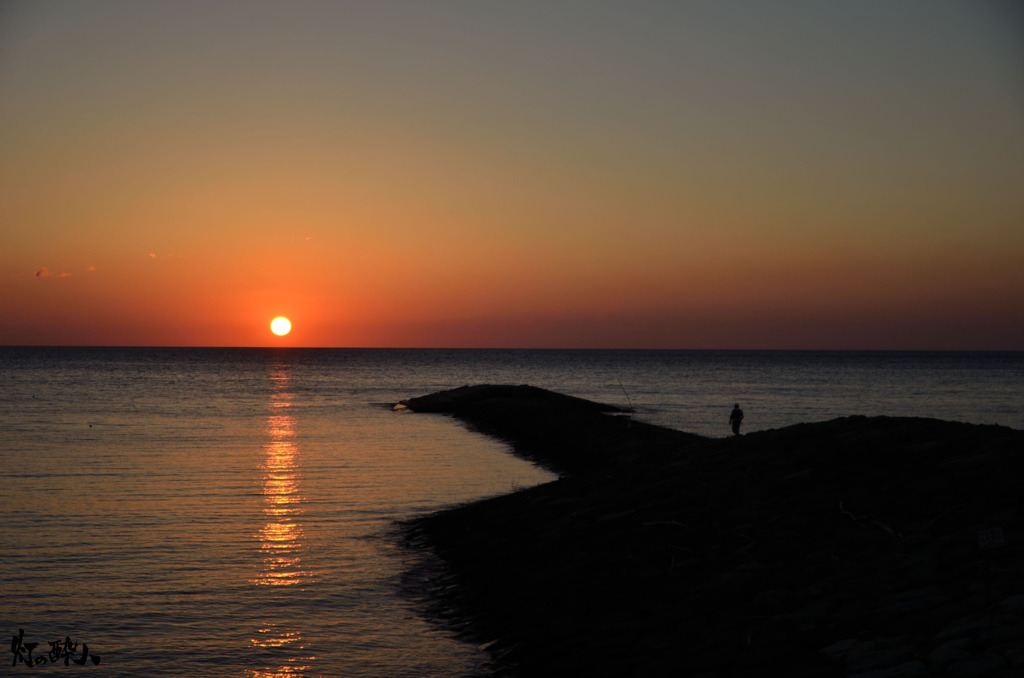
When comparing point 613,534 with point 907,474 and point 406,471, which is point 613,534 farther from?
point 406,471

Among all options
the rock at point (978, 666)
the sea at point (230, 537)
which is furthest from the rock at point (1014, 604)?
the sea at point (230, 537)

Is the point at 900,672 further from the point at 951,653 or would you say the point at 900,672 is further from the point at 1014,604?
the point at 1014,604

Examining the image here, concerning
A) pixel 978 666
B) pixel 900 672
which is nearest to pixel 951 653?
pixel 978 666

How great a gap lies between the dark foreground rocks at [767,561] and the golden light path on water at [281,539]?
3.27 metres

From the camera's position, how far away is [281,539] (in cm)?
2447

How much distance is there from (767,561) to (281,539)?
14230 mm

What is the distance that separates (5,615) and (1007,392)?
363 feet

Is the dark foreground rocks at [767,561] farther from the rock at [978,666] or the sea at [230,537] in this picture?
the sea at [230,537]

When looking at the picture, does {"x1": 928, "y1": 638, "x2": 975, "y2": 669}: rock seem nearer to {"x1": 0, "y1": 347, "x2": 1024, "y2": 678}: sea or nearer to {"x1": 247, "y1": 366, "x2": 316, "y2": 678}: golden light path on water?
{"x1": 0, "y1": 347, "x2": 1024, "y2": 678}: sea

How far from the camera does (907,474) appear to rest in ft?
60.4

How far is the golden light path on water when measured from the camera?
16.1 m

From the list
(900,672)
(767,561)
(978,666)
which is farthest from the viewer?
(767,561)

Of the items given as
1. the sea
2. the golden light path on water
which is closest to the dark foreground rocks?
the sea

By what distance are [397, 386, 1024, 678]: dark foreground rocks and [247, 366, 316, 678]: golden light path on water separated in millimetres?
3268
